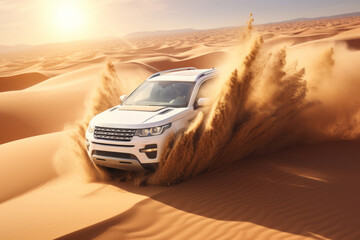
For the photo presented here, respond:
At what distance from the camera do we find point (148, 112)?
614 centimetres

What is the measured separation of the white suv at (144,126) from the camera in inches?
216

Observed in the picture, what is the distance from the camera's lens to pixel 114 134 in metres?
5.71

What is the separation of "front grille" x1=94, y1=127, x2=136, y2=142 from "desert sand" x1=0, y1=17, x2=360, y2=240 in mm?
741

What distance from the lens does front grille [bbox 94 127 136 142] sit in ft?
18.3

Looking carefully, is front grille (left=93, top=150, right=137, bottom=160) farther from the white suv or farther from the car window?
the car window

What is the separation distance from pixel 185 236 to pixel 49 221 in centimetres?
202

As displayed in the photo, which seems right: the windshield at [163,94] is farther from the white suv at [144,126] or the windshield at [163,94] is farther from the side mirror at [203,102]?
the side mirror at [203,102]

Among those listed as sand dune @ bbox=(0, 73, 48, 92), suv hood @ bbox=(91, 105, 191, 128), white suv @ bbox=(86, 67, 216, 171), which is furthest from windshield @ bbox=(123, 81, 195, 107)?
sand dune @ bbox=(0, 73, 48, 92)

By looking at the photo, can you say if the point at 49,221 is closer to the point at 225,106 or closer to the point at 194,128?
the point at 194,128

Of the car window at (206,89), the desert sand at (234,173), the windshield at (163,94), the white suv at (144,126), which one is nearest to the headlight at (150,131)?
the white suv at (144,126)

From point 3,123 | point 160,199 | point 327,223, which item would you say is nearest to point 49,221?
point 160,199

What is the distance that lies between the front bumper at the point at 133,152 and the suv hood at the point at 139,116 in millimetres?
261

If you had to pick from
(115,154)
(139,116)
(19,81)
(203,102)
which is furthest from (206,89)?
(19,81)

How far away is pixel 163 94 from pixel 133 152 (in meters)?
1.97
